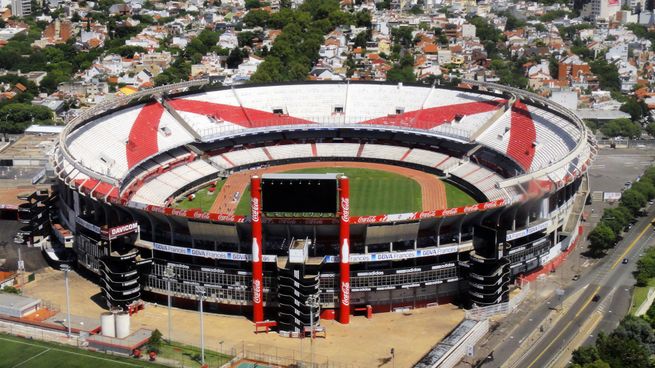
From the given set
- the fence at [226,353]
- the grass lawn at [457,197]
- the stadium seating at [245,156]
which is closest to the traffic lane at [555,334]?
the fence at [226,353]

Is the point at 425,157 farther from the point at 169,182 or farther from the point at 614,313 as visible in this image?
the point at 614,313

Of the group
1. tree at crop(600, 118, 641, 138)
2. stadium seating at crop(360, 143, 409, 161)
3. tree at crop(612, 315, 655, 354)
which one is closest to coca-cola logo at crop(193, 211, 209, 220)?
tree at crop(612, 315, 655, 354)

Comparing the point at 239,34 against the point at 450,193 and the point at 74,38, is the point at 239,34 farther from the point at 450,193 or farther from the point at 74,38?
the point at 450,193

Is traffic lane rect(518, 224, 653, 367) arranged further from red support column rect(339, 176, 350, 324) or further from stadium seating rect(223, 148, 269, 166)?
stadium seating rect(223, 148, 269, 166)

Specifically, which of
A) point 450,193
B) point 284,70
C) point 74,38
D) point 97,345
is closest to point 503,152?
point 450,193

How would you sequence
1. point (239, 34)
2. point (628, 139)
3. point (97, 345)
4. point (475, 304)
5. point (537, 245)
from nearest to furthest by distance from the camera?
A: point (97, 345)
point (475, 304)
point (537, 245)
point (628, 139)
point (239, 34)

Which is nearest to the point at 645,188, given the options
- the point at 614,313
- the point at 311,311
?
the point at 614,313

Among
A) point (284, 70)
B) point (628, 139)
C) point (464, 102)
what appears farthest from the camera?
point (284, 70)
